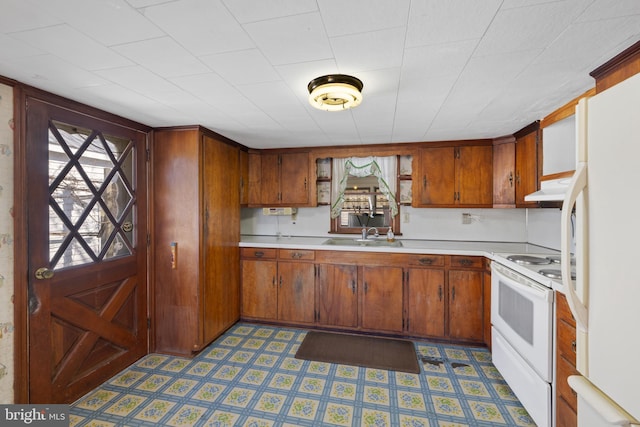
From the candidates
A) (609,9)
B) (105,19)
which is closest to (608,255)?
(609,9)

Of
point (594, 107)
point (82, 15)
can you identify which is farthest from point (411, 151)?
point (82, 15)

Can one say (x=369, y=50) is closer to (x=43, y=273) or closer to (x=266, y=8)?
(x=266, y=8)

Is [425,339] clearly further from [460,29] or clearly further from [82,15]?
[82,15]

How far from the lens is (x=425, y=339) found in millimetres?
2992

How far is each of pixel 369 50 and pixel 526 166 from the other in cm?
226

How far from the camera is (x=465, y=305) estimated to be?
9.46 ft

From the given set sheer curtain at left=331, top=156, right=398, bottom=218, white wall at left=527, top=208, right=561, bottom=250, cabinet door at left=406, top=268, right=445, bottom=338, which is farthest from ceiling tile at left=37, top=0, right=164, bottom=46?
white wall at left=527, top=208, right=561, bottom=250

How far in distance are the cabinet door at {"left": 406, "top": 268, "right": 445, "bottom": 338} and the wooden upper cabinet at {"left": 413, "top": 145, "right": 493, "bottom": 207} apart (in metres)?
0.87

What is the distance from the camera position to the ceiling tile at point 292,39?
1.17 m

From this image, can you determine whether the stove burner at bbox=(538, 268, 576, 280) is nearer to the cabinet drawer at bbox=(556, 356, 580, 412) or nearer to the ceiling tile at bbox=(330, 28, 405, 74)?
the cabinet drawer at bbox=(556, 356, 580, 412)

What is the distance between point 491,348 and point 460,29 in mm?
2659

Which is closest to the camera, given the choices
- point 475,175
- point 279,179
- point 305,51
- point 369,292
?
point 305,51

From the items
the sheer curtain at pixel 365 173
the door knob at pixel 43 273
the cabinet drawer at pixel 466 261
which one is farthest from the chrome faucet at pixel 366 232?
the door knob at pixel 43 273

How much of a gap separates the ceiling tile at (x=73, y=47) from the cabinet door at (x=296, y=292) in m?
2.41
